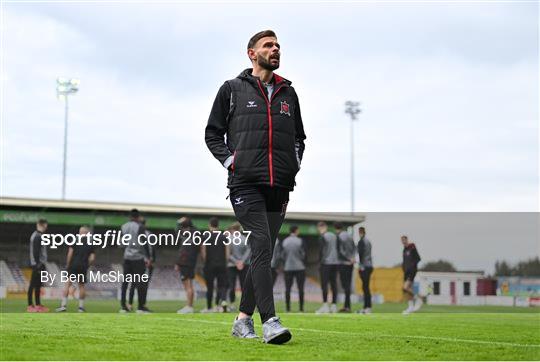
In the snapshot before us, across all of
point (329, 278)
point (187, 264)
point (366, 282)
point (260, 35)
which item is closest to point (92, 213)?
point (329, 278)

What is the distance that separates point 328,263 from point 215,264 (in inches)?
107

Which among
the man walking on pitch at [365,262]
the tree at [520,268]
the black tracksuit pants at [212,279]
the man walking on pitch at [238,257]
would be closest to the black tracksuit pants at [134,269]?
the black tracksuit pants at [212,279]

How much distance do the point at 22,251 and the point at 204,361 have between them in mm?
42215

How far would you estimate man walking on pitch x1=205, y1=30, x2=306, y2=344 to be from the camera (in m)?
5.71

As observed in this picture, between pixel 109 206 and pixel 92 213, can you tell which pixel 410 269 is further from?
pixel 109 206

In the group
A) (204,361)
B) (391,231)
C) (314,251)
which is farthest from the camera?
(314,251)

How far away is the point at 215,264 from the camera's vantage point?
57.5 ft

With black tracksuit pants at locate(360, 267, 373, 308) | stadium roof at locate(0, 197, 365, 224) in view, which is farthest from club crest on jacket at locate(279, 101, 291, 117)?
stadium roof at locate(0, 197, 365, 224)

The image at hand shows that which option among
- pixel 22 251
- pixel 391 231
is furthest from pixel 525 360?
pixel 22 251

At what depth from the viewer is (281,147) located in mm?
5773

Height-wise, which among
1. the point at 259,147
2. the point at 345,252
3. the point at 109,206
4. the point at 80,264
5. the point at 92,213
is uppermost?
the point at 109,206

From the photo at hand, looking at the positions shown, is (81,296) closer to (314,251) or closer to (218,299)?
(218,299)

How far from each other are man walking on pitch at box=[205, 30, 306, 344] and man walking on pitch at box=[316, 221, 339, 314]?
488 inches

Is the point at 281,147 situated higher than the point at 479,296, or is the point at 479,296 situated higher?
the point at 281,147
